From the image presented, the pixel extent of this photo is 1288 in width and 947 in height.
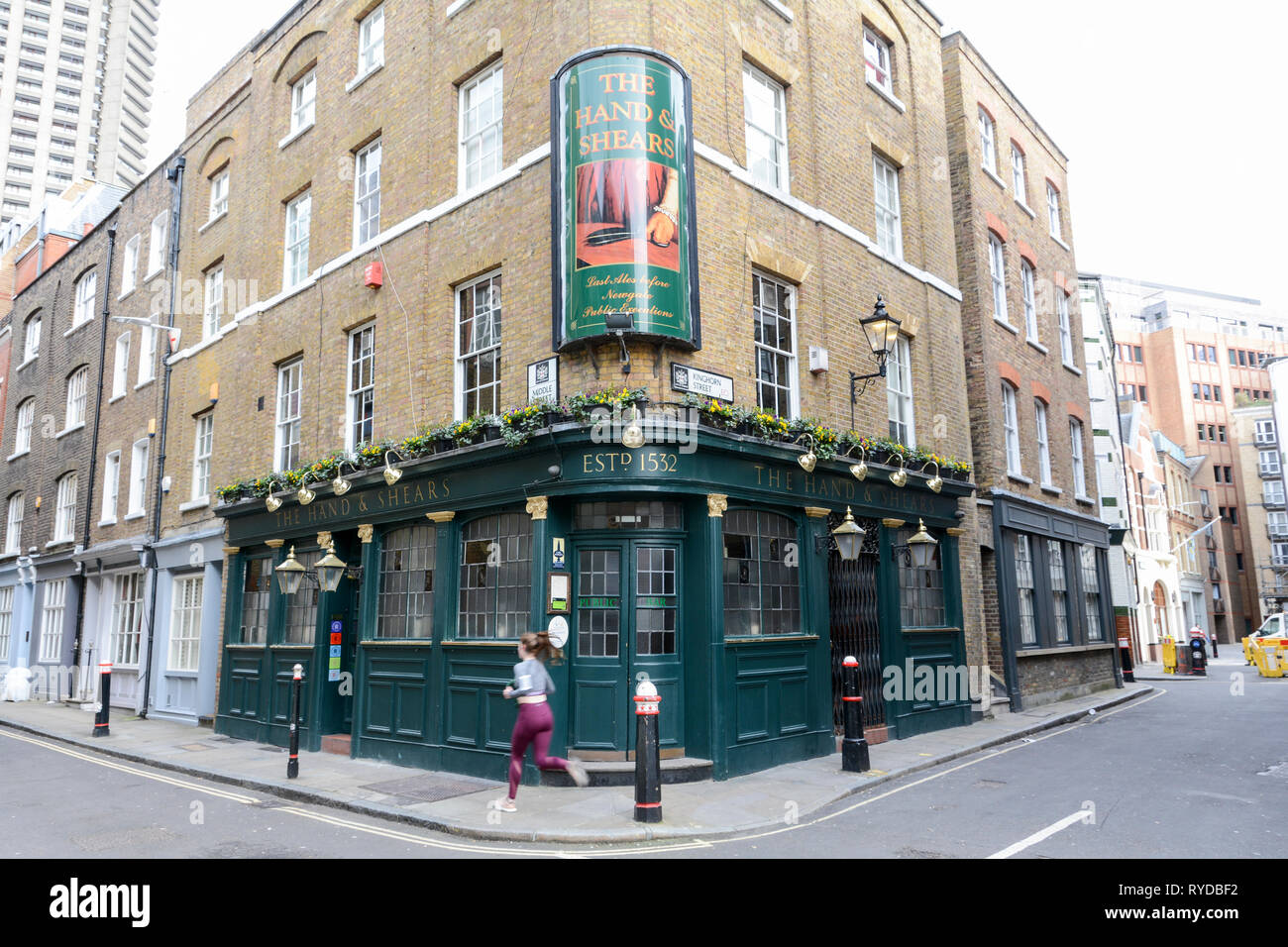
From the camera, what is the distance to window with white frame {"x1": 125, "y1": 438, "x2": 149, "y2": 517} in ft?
66.4

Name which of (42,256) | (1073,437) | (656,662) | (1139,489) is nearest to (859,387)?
(656,662)

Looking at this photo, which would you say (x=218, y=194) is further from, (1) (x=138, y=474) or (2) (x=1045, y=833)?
(2) (x=1045, y=833)

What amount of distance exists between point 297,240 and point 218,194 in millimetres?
4702


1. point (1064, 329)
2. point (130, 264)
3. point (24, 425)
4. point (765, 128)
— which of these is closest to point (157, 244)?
point (130, 264)

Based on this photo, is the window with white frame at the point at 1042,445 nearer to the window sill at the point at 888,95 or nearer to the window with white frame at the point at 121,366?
the window sill at the point at 888,95

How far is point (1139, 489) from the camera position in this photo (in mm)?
43125

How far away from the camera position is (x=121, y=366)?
22438 millimetres

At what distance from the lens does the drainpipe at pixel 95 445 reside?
71.3 ft

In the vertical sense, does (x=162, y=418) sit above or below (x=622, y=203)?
below

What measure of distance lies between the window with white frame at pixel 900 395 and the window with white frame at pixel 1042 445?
6.00m

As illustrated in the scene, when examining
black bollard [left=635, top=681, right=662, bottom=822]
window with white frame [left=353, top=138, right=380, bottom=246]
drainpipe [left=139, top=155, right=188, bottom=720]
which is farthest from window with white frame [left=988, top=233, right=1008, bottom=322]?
drainpipe [left=139, top=155, right=188, bottom=720]

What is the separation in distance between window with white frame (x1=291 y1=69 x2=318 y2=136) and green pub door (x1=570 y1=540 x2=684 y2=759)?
36.8ft

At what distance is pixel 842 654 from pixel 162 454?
1574cm

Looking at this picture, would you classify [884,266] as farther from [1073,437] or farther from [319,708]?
[319,708]
